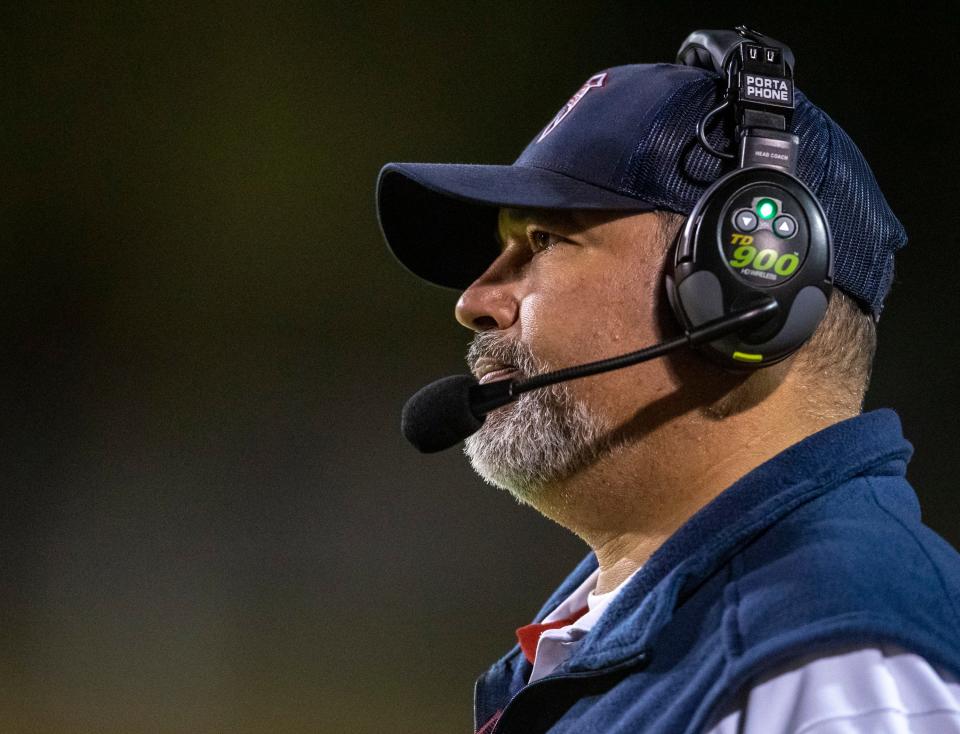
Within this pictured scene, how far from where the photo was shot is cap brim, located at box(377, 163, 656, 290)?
840mm

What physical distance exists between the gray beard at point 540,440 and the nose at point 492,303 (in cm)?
7

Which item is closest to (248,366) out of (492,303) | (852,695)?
(492,303)

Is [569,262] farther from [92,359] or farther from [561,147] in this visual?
[92,359]

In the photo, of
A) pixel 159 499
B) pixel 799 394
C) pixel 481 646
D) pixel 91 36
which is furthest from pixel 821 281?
pixel 91 36

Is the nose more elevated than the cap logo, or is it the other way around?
the cap logo

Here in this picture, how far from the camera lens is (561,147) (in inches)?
33.1

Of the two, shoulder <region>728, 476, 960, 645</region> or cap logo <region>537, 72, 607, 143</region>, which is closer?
shoulder <region>728, 476, 960, 645</region>

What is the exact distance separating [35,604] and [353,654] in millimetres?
578

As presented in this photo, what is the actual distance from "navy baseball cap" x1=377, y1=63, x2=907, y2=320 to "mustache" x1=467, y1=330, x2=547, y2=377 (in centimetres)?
11

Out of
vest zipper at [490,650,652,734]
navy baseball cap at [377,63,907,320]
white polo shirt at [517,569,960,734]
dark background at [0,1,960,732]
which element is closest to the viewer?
white polo shirt at [517,569,960,734]

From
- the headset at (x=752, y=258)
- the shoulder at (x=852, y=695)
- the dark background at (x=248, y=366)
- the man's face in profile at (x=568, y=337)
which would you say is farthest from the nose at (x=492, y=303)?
the dark background at (x=248, y=366)

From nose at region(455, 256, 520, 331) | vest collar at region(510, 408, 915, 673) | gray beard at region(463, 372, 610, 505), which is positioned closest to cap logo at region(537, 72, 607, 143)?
nose at region(455, 256, 520, 331)

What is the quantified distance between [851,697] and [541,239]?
441 mm

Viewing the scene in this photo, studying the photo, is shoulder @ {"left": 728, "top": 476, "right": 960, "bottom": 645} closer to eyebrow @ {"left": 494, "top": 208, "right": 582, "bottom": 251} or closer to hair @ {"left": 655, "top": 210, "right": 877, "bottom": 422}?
hair @ {"left": 655, "top": 210, "right": 877, "bottom": 422}
